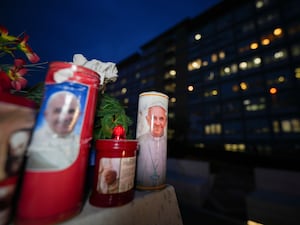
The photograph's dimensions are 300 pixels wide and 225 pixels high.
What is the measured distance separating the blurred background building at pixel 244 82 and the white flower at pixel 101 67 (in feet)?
17.4

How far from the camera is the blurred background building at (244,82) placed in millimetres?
6984

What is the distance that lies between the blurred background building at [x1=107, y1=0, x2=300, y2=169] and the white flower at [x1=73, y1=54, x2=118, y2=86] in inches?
209

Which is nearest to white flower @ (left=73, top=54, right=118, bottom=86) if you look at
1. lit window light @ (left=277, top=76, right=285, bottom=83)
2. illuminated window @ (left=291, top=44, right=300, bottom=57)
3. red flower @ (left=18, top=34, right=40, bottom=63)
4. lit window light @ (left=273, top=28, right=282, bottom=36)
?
red flower @ (left=18, top=34, right=40, bottom=63)

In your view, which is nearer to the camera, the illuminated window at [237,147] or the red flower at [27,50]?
the red flower at [27,50]

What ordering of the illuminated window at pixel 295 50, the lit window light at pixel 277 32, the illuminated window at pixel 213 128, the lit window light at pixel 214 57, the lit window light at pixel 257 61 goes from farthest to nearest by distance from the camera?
1. the illuminated window at pixel 213 128
2. the lit window light at pixel 214 57
3. the lit window light at pixel 257 61
4. the lit window light at pixel 277 32
5. the illuminated window at pixel 295 50

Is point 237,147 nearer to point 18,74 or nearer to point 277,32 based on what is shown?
point 277,32

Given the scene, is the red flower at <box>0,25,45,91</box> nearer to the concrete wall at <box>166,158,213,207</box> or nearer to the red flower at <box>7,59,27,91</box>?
the red flower at <box>7,59,27,91</box>

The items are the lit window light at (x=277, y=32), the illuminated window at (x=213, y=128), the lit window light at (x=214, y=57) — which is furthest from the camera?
the illuminated window at (x=213, y=128)

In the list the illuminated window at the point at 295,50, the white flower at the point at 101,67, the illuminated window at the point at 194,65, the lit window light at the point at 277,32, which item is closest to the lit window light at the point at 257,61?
the illuminated window at the point at 295,50

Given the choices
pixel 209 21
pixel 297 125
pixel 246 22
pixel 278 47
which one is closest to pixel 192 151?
pixel 297 125

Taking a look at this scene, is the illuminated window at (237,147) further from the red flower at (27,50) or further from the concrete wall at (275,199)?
the red flower at (27,50)

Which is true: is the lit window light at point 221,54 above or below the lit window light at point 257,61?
above

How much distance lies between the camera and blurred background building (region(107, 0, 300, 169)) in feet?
22.9

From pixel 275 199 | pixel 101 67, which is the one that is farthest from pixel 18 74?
pixel 275 199
